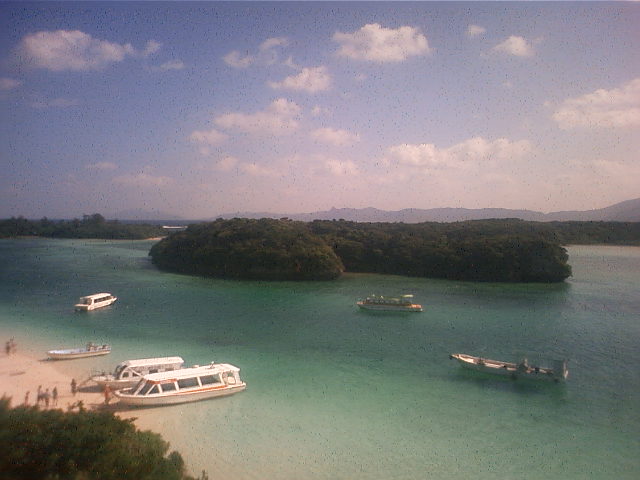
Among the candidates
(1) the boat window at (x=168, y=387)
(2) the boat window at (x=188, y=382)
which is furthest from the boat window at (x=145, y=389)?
(2) the boat window at (x=188, y=382)

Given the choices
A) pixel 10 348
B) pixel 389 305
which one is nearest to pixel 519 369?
pixel 389 305

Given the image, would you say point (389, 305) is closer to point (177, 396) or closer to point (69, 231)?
point (177, 396)

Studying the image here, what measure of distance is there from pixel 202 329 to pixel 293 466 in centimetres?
1859

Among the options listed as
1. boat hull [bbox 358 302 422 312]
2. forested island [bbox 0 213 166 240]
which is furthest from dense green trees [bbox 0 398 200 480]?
forested island [bbox 0 213 166 240]

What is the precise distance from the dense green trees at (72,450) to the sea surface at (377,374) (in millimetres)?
3306

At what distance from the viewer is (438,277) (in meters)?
61.0

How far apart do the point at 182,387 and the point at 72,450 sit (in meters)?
8.85

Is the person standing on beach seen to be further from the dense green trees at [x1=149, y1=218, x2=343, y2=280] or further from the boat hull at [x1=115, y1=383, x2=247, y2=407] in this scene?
the dense green trees at [x1=149, y1=218, x2=343, y2=280]

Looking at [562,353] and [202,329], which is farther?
[202,329]

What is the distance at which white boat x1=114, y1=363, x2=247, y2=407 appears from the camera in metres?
17.9

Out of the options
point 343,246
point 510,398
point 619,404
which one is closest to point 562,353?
point 619,404

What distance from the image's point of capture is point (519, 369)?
2219 centimetres

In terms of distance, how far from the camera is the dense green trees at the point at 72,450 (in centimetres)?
932

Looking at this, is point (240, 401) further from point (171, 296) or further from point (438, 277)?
point (438, 277)
